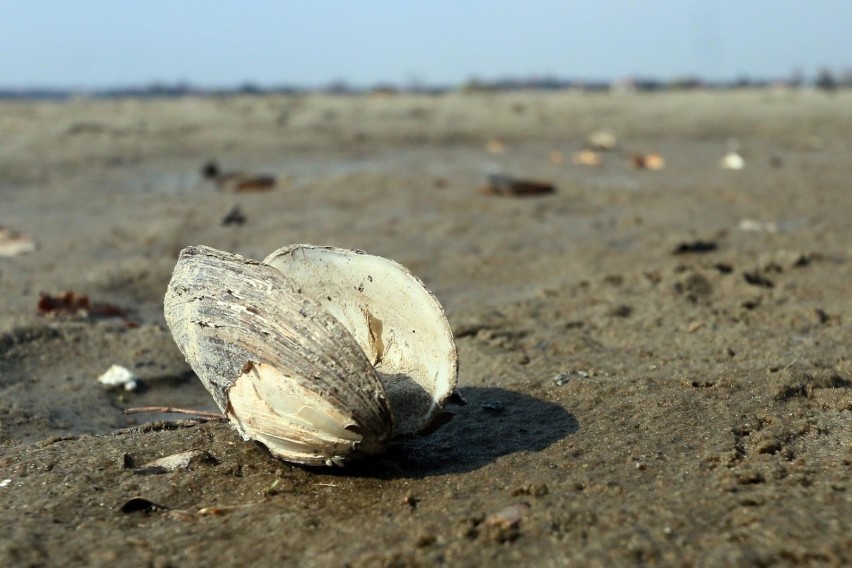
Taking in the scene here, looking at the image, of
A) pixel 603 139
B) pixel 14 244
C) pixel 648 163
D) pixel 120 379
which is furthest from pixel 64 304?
pixel 603 139

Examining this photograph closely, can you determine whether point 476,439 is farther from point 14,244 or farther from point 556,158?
point 556,158

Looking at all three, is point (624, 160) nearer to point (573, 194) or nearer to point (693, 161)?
point (693, 161)

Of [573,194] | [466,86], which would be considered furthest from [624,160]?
[466,86]

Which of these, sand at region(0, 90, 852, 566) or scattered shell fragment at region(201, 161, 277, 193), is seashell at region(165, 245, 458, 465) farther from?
scattered shell fragment at region(201, 161, 277, 193)

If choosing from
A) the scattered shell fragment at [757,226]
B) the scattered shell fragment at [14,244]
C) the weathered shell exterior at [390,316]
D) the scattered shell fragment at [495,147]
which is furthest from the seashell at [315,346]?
the scattered shell fragment at [495,147]

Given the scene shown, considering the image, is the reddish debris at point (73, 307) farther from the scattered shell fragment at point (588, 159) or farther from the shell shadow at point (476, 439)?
the scattered shell fragment at point (588, 159)

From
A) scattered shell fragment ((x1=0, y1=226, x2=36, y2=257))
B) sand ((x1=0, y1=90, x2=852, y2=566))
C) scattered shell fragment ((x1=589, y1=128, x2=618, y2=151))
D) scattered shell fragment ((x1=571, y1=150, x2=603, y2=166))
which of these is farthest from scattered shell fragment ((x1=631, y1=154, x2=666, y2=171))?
scattered shell fragment ((x1=0, y1=226, x2=36, y2=257))
